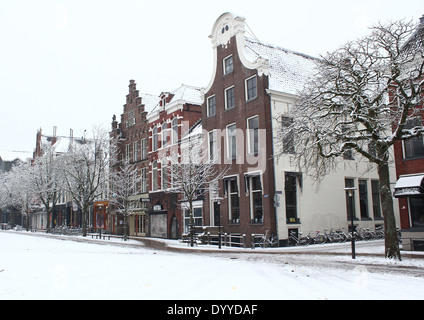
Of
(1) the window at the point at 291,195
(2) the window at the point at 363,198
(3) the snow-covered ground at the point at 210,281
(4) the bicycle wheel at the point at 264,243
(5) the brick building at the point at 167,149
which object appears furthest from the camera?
(5) the brick building at the point at 167,149

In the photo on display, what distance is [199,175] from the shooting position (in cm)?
2859

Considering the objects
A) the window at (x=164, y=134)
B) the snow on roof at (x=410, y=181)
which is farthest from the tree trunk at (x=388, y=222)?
the window at (x=164, y=134)

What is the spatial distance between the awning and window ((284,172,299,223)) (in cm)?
794

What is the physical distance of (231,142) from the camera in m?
30.0

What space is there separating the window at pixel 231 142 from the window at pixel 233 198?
175 cm

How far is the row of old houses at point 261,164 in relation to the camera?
Result: 25797 millimetres

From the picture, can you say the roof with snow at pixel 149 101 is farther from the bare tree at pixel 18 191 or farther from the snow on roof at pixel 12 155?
the snow on roof at pixel 12 155

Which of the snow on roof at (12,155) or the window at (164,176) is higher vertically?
the snow on roof at (12,155)

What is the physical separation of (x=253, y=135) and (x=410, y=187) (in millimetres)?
11172

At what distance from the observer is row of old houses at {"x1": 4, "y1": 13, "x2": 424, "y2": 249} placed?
25.8 m

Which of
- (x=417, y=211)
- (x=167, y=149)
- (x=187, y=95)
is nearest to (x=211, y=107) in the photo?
(x=187, y=95)

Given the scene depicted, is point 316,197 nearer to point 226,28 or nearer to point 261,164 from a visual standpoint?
point 261,164
